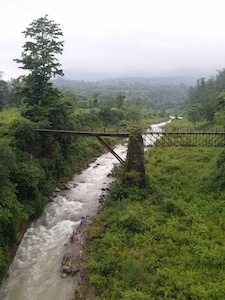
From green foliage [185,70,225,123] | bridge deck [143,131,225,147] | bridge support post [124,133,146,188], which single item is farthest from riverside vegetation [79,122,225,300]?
green foliage [185,70,225,123]

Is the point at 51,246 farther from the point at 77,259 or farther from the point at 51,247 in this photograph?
the point at 77,259

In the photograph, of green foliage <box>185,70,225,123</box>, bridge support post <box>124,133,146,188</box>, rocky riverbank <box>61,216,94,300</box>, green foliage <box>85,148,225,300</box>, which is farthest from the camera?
green foliage <box>185,70,225,123</box>

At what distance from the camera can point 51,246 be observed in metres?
22.6

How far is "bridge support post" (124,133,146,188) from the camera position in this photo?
29312mm

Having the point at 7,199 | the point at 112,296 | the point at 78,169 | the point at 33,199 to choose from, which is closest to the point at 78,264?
the point at 112,296

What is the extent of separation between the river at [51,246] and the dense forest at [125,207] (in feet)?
3.26

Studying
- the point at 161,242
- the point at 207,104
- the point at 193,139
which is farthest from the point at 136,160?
the point at 207,104

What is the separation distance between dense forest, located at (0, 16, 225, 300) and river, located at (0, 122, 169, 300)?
0.99m

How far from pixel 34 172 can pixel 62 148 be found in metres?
12.7

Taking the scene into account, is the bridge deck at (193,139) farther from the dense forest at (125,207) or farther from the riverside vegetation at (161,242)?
the riverside vegetation at (161,242)

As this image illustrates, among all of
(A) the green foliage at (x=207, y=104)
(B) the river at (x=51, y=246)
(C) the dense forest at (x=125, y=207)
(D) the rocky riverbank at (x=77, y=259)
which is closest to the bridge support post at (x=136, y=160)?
(C) the dense forest at (x=125, y=207)

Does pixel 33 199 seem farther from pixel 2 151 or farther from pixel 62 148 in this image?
pixel 62 148

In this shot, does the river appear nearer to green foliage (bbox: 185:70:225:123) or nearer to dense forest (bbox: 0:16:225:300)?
dense forest (bbox: 0:16:225:300)

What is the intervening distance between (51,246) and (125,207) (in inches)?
265
